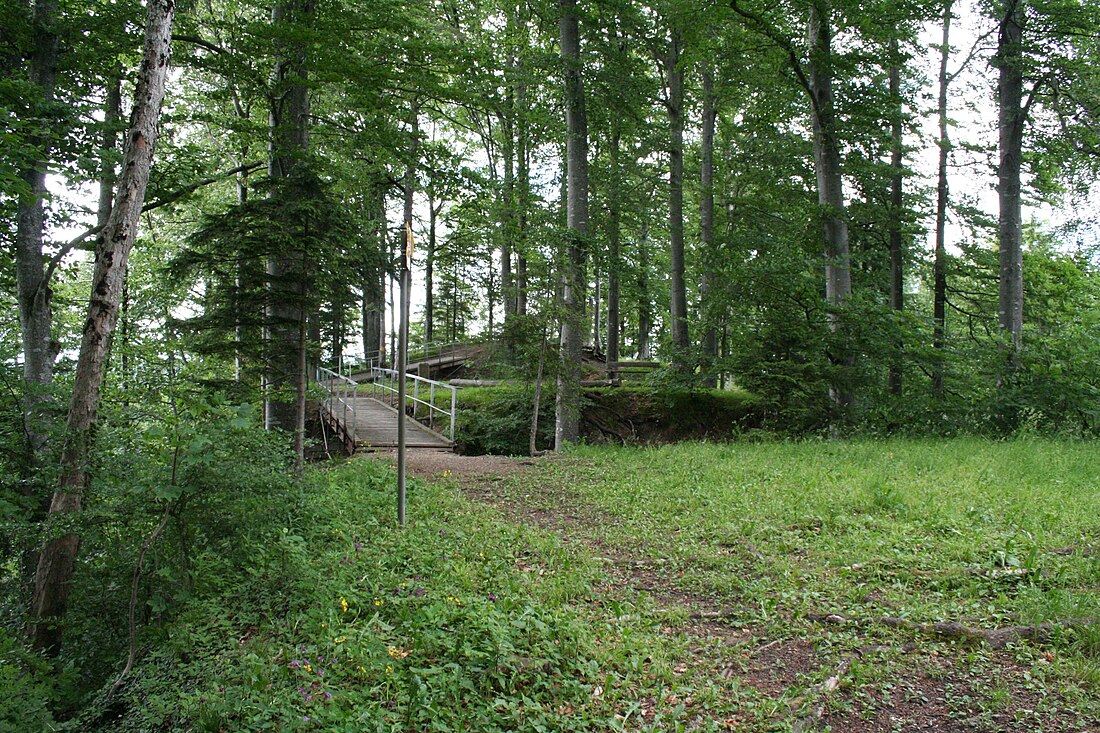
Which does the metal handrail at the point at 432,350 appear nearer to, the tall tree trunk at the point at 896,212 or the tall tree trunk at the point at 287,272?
the tall tree trunk at the point at 287,272

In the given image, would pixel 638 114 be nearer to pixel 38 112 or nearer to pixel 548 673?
pixel 38 112

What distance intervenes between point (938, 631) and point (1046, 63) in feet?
42.6

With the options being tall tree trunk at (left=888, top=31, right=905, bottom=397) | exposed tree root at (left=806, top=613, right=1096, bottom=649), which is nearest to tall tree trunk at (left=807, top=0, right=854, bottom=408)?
tall tree trunk at (left=888, top=31, right=905, bottom=397)

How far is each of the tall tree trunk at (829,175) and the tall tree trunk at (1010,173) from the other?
3.16m

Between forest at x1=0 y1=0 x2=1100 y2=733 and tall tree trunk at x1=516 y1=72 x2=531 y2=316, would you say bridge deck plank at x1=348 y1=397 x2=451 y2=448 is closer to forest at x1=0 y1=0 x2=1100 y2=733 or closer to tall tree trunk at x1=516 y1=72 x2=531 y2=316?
forest at x1=0 y1=0 x2=1100 y2=733

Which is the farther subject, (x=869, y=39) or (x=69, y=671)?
(x=869, y=39)

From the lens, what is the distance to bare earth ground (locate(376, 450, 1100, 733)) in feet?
9.84

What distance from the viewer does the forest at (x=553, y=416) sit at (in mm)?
3533

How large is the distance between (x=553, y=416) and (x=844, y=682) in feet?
36.5

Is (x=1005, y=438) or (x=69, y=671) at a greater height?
(x=1005, y=438)

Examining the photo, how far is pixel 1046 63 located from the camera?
11609mm

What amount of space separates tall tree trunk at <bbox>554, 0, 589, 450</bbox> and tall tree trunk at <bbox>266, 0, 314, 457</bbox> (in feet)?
17.0

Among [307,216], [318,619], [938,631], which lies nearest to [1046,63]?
[938,631]

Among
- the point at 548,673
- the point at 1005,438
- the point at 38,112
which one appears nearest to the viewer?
the point at 548,673
